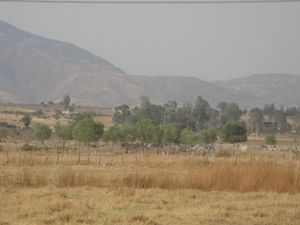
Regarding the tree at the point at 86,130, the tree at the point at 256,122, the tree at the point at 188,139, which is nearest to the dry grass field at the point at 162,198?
the tree at the point at 86,130

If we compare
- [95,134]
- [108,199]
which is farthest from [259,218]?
[95,134]

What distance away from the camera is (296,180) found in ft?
71.1

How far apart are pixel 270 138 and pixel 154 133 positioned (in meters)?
19.0

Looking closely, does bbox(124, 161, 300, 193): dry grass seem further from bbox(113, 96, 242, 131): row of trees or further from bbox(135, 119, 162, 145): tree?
bbox(113, 96, 242, 131): row of trees

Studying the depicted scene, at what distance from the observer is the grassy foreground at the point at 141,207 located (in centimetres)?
1301

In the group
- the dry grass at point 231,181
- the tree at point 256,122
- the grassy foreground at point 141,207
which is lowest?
the grassy foreground at point 141,207

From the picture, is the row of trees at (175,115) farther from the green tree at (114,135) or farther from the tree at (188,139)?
the green tree at (114,135)

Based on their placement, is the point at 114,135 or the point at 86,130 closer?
the point at 86,130

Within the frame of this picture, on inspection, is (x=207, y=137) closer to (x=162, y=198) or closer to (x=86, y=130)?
(x=86, y=130)

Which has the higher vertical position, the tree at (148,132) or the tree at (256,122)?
the tree at (256,122)

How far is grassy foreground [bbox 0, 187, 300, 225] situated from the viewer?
42.7ft

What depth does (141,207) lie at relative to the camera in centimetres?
1555

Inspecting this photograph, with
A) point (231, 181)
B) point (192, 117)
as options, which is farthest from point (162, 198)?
point (192, 117)

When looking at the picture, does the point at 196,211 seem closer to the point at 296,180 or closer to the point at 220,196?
the point at 220,196
